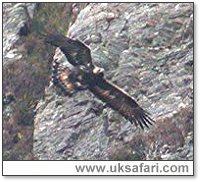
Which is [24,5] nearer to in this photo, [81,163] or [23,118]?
[23,118]

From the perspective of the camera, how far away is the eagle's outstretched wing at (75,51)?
19844 mm

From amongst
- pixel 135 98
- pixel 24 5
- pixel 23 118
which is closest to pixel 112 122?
pixel 135 98

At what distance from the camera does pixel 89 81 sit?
19.9 metres

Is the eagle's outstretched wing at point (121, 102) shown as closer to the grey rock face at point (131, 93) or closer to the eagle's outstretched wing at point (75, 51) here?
the grey rock face at point (131, 93)

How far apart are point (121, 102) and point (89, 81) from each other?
2.38 ft

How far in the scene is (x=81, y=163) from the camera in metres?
19.2

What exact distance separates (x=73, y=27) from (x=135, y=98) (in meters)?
1.96

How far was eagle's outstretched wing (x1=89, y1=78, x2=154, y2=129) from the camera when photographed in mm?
19359

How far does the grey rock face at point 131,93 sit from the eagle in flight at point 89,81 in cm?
11
